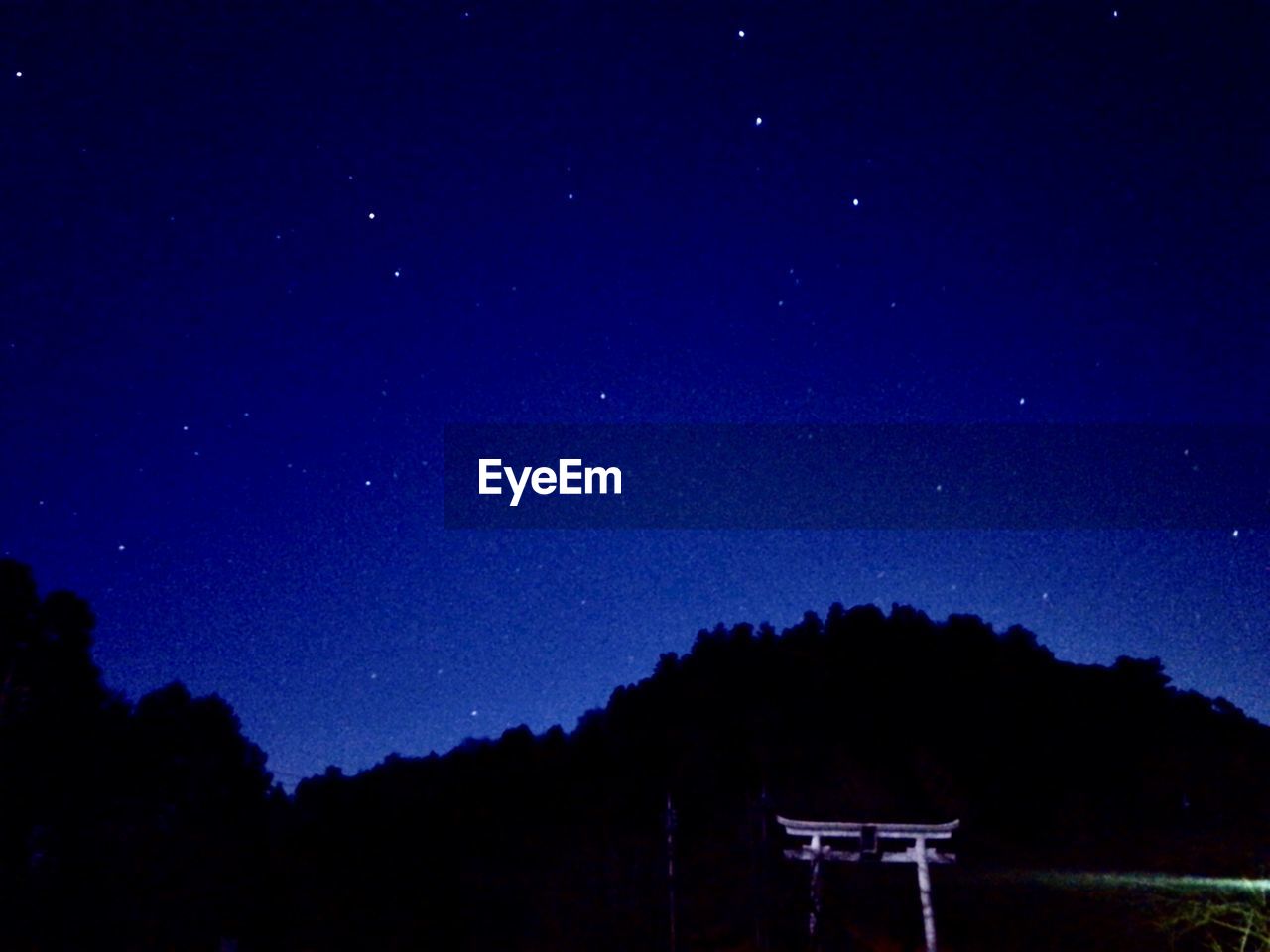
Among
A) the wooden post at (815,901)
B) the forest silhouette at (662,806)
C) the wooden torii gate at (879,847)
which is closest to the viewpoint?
the wooden torii gate at (879,847)

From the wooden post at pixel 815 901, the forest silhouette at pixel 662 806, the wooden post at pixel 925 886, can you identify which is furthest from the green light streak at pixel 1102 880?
the wooden post at pixel 815 901

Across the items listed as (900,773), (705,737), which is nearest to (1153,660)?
(705,737)

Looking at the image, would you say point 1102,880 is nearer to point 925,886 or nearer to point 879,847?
point 925,886

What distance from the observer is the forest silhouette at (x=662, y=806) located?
18.3 m

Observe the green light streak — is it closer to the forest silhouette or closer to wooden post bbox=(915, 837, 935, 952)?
the forest silhouette

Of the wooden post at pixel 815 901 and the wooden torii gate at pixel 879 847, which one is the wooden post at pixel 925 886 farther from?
the wooden post at pixel 815 901

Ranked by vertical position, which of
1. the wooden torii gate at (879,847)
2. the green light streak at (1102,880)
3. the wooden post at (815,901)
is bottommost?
the green light streak at (1102,880)

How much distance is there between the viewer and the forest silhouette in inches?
722

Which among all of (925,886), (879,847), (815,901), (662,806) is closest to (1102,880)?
(815,901)

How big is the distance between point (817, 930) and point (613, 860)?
7.23 meters

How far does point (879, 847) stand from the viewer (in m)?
14.1

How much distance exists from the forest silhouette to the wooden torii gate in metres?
0.23

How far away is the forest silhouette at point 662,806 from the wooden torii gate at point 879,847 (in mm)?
234

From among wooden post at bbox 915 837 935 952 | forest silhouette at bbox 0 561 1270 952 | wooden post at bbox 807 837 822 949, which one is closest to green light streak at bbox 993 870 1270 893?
forest silhouette at bbox 0 561 1270 952
